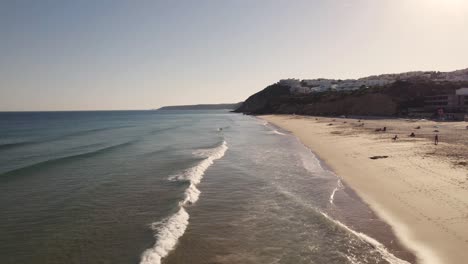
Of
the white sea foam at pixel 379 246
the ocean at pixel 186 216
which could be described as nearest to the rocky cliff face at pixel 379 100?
the ocean at pixel 186 216

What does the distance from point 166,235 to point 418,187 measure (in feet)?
36.6

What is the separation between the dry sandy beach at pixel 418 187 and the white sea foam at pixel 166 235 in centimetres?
664

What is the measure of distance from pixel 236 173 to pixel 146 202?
7357 mm

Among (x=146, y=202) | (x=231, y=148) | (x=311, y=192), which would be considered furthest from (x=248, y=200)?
(x=231, y=148)

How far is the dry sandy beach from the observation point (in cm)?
1020

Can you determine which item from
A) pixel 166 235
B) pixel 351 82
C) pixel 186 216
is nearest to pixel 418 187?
pixel 186 216

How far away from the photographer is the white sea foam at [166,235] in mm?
9758

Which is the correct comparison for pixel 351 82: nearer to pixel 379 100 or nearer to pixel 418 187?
pixel 379 100

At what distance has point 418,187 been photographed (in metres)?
16.0

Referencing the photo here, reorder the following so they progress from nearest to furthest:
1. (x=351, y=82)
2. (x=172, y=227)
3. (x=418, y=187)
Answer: (x=172, y=227) → (x=418, y=187) → (x=351, y=82)

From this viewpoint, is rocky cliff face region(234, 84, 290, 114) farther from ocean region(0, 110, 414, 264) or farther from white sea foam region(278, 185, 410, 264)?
white sea foam region(278, 185, 410, 264)

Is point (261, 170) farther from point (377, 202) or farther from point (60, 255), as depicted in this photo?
point (60, 255)

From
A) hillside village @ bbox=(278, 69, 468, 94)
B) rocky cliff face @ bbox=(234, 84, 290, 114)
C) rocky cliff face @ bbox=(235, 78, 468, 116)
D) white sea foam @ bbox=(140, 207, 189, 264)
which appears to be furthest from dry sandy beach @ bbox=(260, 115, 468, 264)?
rocky cliff face @ bbox=(234, 84, 290, 114)

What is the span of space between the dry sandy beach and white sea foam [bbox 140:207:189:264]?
6641mm
